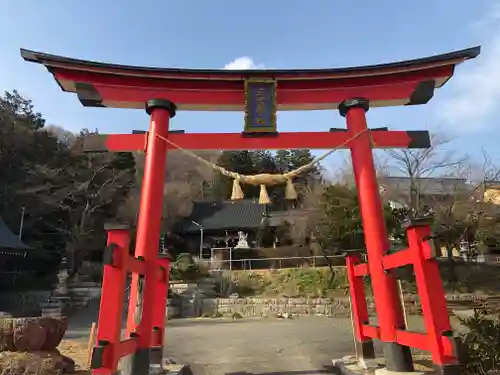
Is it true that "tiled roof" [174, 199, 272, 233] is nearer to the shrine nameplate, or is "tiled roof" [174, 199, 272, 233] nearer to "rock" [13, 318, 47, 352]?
the shrine nameplate

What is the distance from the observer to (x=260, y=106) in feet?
22.6

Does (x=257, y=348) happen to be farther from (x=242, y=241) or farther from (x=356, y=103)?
(x=242, y=241)

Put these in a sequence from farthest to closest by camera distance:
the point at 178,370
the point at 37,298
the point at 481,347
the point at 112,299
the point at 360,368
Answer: the point at 37,298 < the point at 178,370 < the point at 360,368 < the point at 481,347 < the point at 112,299

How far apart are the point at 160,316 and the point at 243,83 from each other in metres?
4.29

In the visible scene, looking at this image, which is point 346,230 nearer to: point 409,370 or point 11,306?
point 409,370

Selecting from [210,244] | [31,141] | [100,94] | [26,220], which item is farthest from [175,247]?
[100,94]

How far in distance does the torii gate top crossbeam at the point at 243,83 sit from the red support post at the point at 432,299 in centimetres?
310

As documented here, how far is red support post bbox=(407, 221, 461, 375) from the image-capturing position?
14.4ft

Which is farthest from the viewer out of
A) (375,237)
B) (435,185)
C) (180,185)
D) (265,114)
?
(180,185)

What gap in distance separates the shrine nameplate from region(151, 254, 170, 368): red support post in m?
2.78

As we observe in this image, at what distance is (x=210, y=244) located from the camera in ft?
107

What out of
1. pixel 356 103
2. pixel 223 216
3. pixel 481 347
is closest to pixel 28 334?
pixel 356 103

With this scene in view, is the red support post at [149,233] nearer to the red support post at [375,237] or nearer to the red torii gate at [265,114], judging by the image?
the red torii gate at [265,114]

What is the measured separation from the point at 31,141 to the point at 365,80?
27830 millimetres
